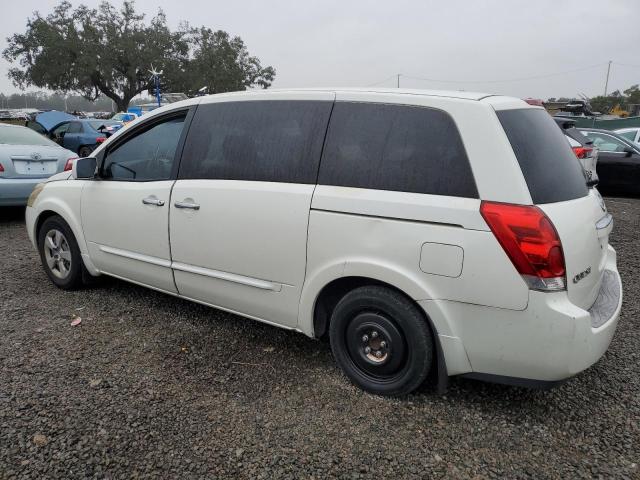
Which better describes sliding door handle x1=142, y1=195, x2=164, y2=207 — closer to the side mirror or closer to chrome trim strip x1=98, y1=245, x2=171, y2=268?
chrome trim strip x1=98, y1=245, x2=171, y2=268

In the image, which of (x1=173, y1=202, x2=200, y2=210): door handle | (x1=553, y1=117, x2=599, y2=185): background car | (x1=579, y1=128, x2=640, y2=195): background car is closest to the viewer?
(x1=173, y1=202, x2=200, y2=210): door handle

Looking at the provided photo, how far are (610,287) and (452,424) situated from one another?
1.24 m

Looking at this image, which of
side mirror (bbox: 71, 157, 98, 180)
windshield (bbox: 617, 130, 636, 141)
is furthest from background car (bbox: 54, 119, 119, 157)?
windshield (bbox: 617, 130, 636, 141)

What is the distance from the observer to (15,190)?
21.6 feet

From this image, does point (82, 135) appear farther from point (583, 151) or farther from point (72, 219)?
point (583, 151)

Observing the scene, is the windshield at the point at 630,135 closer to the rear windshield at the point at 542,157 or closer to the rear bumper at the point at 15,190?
the rear windshield at the point at 542,157

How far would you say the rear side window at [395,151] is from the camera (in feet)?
7.86

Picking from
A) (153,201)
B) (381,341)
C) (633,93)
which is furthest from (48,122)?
(633,93)

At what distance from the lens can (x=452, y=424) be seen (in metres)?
2.51

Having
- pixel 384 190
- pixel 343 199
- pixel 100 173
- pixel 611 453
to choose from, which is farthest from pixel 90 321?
pixel 611 453

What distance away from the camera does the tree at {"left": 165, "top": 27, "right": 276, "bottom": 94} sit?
45094 mm

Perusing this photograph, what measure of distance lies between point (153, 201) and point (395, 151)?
1822 millimetres

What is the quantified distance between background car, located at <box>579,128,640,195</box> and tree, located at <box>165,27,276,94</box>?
4017 centimetres

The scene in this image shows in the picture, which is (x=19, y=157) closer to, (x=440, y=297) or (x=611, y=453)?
(x=440, y=297)
